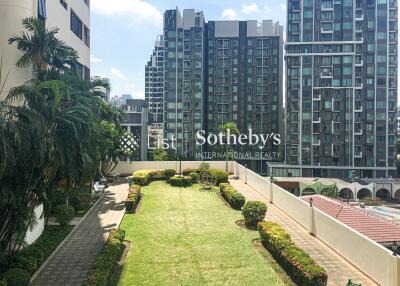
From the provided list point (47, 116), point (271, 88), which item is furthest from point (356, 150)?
point (47, 116)

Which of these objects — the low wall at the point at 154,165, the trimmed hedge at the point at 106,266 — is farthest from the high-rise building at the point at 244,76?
the trimmed hedge at the point at 106,266

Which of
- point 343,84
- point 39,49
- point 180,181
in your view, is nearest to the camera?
point 39,49

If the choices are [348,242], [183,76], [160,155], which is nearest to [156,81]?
[183,76]

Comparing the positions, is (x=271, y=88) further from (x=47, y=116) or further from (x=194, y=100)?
(x=47, y=116)

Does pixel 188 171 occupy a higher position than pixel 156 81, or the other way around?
pixel 156 81

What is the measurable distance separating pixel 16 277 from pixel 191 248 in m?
6.74

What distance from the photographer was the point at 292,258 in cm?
1270

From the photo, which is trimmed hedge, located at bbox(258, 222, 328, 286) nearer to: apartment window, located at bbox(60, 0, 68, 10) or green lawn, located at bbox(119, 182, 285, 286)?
green lawn, located at bbox(119, 182, 285, 286)

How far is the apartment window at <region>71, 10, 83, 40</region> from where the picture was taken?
93.7ft

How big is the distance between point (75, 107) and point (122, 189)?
1841cm

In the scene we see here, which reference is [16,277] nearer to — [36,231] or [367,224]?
[36,231]

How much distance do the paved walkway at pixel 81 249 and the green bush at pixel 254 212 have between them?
6876 mm

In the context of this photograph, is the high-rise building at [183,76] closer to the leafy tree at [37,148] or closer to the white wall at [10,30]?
the white wall at [10,30]

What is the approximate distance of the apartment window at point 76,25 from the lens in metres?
28.6
